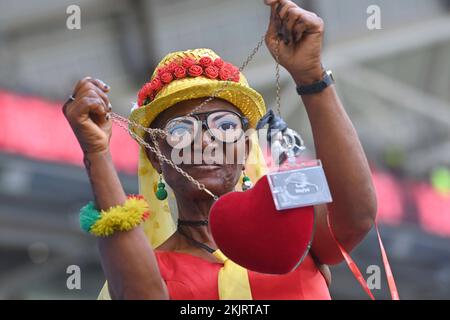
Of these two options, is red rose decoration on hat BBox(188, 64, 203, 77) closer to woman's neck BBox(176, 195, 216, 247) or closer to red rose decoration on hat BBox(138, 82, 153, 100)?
red rose decoration on hat BBox(138, 82, 153, 100)

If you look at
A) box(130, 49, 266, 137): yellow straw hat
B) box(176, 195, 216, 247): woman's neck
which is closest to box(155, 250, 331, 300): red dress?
box(176, 195, 216, 247): woman's neck

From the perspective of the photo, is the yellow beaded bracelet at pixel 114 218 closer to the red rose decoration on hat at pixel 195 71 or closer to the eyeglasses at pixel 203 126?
the eyeglasses at pixel 203 126

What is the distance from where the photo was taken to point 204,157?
7.52 feet

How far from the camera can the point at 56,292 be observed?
9086mm

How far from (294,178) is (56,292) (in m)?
7.36

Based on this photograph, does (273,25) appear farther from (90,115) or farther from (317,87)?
(90,115)

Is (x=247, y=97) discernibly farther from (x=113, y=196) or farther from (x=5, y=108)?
(x=5, y=108)

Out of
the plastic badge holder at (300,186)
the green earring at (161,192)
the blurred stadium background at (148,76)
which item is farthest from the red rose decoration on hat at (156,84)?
the blurred stadium background at (148,76)

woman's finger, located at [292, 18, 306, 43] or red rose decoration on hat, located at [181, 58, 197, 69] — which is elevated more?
red rose decoration on hat, located at [181, 58, 197, 69]

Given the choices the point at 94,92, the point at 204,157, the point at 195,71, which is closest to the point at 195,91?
the point at 195,71

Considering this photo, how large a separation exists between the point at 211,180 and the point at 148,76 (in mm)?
7596

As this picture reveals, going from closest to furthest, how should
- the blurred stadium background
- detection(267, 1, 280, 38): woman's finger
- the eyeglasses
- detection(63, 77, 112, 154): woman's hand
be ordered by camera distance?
detection(63, 77, 112, 154): woman's hand < detection(267, 1, 280, 38): woman's finger < the eyeglasses < the blurred stadium background

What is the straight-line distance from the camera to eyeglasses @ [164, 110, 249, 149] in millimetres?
2309

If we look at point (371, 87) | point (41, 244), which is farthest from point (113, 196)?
point (371, 87)
